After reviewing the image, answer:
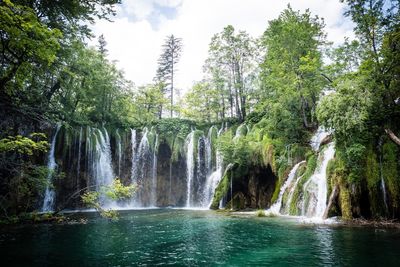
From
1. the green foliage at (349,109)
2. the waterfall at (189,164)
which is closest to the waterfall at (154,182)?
the waterfall at (189,164)

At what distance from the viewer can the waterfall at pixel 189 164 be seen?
3043 centimetres

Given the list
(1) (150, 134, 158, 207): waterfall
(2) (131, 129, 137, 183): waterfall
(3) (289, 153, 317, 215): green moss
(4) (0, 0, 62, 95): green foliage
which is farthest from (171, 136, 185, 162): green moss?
(4) (0, 0, 62, 95): green foliage

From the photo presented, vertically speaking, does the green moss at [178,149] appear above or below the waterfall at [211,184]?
above

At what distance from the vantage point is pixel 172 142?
108 ft

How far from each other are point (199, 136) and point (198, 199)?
22.4 feet

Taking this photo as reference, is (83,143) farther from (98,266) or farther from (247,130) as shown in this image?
(98,266)

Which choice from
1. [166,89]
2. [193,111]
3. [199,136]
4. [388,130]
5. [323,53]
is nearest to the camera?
[388,130]

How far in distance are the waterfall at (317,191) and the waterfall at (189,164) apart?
15.7m

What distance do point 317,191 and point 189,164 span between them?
17.4 meters

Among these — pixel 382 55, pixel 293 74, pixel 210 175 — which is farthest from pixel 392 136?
pixel 210 175

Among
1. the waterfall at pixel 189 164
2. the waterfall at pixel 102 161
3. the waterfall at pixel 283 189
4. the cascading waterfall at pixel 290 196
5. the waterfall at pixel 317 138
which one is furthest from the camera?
the waterfall at pixel 189 164

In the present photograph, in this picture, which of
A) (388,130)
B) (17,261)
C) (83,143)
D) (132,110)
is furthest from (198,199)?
(17,261)

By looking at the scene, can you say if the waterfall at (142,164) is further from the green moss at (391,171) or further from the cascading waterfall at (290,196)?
the green moss at (391,171)

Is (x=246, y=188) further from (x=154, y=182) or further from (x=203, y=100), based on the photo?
(x=203, y=100)
